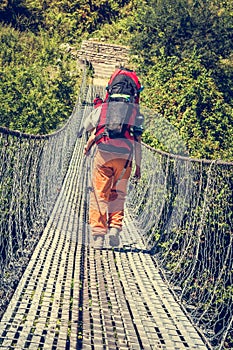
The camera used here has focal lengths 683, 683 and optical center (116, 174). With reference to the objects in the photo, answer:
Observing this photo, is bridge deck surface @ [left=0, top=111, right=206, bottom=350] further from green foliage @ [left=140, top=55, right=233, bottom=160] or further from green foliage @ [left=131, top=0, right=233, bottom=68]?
green foliage @ [left=131, top=0, right=233, bottom=68]

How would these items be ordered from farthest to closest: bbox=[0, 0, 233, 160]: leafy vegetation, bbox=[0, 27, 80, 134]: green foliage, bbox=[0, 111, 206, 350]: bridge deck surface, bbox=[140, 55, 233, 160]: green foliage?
1. bbox=[0, 27, 80, 134]: green foliage
2. bbox=[0, 0, 233, 160]: leafy vegetation
3. bbox=[140, 55, 233, 160]: green foliage
4. bbox=[0, 111, 206, 350]: bridge deck surface

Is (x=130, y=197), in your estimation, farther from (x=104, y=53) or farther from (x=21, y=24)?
(x=21, y=24)

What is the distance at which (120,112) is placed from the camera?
3613mm

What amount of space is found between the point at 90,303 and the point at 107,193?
1.10m

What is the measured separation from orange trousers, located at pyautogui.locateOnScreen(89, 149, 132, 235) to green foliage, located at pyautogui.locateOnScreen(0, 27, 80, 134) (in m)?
6.99

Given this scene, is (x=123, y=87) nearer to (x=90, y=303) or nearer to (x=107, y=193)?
(x=107, y=193)

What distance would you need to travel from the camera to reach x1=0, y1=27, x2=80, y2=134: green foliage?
438 inches

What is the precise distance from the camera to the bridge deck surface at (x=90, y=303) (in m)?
2.52

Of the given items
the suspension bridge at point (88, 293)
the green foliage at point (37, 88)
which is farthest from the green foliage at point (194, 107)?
the suspension bridge at point (88, 293)

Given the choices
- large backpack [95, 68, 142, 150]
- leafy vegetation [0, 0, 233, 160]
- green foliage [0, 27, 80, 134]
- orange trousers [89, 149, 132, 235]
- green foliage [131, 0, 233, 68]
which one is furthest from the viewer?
green foliage [131, 0, 233, 68]

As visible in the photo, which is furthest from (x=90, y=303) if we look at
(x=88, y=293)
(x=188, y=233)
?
(x=188, y=233)

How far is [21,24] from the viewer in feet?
58.3

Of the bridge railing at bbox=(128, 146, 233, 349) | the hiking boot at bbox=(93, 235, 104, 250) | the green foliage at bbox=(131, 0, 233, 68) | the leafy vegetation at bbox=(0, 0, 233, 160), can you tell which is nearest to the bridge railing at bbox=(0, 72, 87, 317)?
the hiking boot at bbox=(93, 235, 104, 250)

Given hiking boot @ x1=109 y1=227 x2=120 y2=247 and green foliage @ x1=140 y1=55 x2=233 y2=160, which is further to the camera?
green foliage @ x1=140 y1=55 x2=233 y2=160
